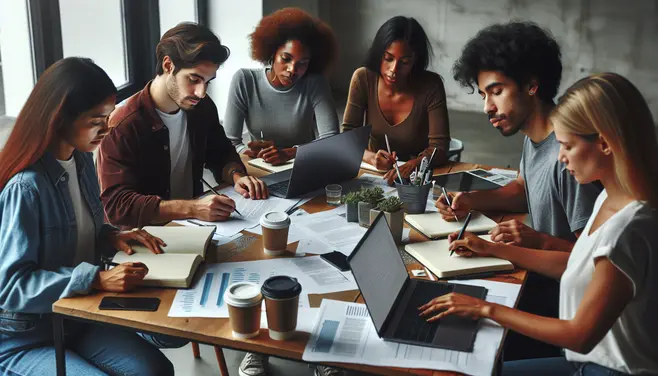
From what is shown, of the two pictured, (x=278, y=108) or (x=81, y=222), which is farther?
(x=278, y=108)

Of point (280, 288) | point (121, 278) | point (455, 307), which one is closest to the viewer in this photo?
point (280, 288)

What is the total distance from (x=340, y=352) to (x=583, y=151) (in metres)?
0.76

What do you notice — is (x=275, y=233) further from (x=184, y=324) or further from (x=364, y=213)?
(x=184, y=324)

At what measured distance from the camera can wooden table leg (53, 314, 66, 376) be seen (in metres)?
1.87

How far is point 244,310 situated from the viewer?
168 centimetres

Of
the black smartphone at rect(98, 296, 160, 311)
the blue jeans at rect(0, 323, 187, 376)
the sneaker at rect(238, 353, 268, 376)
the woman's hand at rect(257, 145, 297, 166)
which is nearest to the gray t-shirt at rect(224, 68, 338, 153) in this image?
the woman's hand at rect(257, 145, 297, 166)

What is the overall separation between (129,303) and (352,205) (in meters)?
0.86

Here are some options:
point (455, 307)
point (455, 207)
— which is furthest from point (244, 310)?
point (455, 207)

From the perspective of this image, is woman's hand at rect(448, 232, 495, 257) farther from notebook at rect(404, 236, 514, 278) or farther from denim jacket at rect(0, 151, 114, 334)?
denim jacket at rect(0, 151, 114, 334)

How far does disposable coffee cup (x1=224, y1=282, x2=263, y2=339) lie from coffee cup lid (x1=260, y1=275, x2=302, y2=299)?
0.03 m

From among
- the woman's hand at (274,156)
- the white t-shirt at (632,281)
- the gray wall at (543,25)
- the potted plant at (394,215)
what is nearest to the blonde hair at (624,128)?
the white t-shirt at (632,281)

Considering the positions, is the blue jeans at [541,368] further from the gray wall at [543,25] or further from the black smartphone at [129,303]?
the gray wall at [543,25]

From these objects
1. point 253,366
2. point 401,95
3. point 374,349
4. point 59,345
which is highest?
point 401,95

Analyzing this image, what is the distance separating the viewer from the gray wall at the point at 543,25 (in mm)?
6684
